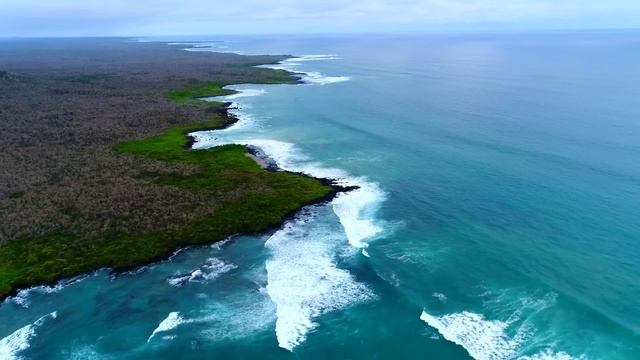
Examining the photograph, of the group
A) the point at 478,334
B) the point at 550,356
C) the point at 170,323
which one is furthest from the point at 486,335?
the point at 170,323

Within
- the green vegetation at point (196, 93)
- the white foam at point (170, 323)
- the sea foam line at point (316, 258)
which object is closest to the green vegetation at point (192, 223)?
the sea foam line at point (316, 258)

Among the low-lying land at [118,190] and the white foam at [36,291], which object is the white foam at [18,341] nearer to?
the white foam at [36,291]

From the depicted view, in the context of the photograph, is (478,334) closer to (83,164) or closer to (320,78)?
(83,164)

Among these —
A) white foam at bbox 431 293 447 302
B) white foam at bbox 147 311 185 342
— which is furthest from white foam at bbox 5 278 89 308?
white foam at bbox 431 293 447 302

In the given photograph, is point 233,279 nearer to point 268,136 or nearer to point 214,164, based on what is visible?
point 214,164

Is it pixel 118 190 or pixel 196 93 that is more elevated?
pixel 118 190
